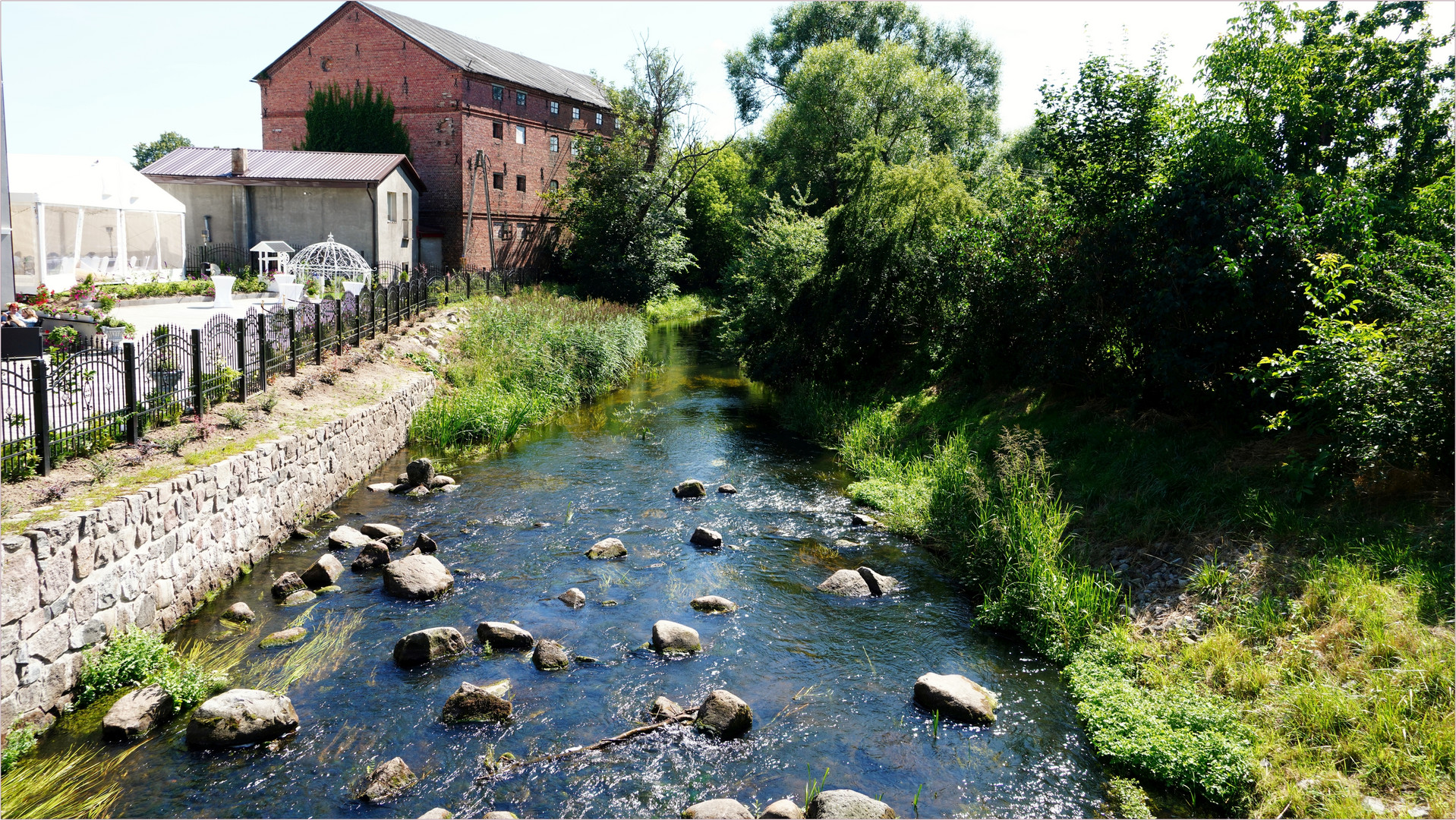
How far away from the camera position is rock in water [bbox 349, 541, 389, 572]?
Result: 1075cm

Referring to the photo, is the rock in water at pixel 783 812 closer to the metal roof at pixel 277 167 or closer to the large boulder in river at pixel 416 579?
the large boulder in river at pixel 416 579

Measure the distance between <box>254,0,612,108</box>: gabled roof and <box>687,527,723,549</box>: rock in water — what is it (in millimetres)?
32175

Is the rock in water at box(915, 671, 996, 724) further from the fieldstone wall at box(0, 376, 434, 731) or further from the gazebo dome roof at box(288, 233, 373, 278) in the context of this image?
the gazebo dome roof at box(288, 233, 373, 278)

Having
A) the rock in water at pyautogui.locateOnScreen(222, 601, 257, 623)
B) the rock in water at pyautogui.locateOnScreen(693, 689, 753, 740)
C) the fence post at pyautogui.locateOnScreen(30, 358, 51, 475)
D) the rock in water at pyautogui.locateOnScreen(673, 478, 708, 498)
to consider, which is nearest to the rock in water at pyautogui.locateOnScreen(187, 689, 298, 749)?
the rock in water at pyautogui.locateOnScreen(222, 601, 257, 623)

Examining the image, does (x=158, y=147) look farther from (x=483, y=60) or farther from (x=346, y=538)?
(x=346, y=538)

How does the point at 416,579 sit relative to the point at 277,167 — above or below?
below

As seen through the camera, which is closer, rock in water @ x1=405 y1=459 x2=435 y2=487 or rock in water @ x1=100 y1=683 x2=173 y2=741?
rock in water @ x1=100 y1=683 x2=173 y2=741

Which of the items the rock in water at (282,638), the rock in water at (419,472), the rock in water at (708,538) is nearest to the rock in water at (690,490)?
the rock in water at (708,538)

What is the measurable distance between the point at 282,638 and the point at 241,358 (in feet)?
19.0

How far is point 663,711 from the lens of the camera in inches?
296

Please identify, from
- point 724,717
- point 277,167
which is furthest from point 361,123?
point 724,717

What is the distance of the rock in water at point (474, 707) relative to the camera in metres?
7.38

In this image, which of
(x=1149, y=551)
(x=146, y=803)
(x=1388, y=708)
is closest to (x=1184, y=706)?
(x=1388, y=708)

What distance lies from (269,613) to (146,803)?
10.8ft
